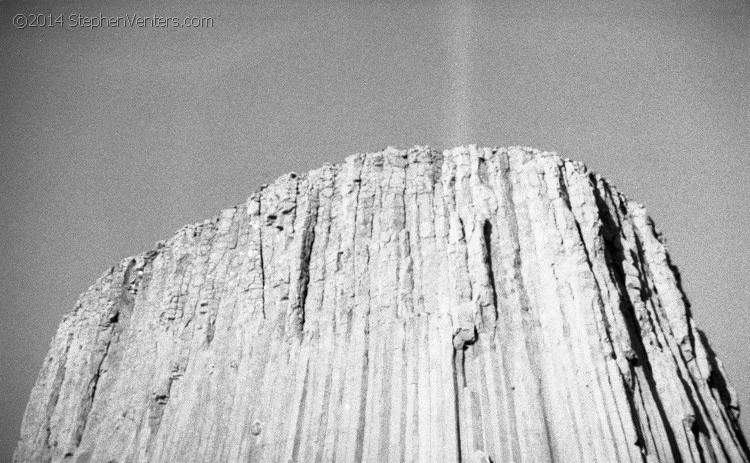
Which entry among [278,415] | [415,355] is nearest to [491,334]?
[415,355]

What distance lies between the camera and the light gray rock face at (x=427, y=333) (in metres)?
26.8

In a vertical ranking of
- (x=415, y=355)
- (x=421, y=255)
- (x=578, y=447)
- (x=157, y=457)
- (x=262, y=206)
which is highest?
(x=262, y=206)

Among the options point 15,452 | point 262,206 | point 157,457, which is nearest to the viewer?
point 157,457

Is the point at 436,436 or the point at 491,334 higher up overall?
the point at 491,334

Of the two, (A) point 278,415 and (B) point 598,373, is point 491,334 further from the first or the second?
(A) point 278,415

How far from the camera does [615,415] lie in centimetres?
2480

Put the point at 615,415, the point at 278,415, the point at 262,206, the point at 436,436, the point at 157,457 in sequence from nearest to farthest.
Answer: the point at 615,415, the point at 436,436, the point at 278,415, the point at 157,457, the point at 262,206

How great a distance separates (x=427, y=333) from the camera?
30.6 metres

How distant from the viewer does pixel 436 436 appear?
A: 90.5ft

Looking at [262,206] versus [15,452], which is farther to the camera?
[15,452]

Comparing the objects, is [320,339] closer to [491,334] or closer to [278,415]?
[278,415]

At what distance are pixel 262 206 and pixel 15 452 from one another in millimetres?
29693

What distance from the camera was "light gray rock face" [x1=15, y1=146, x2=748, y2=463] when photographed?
88.0ft

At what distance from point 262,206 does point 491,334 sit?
17.2 meters
